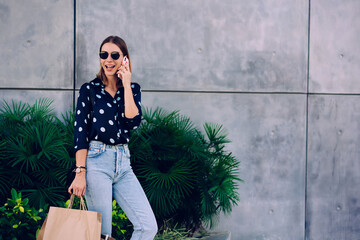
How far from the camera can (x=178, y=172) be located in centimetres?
321

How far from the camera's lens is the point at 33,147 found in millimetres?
3146

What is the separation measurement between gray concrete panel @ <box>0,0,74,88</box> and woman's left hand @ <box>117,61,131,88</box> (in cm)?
182

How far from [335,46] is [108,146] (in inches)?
122

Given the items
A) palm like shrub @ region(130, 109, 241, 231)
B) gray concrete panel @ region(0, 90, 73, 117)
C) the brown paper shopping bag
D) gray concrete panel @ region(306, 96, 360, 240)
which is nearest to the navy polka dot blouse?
the brown paper shopping bag

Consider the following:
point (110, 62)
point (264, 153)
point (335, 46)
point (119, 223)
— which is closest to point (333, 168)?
point (264, 153)

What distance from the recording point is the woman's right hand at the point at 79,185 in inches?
77.4

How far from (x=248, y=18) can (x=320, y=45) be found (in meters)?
0.84

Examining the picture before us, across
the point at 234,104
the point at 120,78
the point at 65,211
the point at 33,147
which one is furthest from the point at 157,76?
the point at 65,211

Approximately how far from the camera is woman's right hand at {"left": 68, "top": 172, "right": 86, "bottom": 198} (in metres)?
1.97

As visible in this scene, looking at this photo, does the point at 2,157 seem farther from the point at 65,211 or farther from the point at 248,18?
the point at 248,18

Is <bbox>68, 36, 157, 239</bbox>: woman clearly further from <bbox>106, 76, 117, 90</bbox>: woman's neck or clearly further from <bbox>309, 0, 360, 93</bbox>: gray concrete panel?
<bbox>309, 0, 360, 93</bbox>: gray concrete panel

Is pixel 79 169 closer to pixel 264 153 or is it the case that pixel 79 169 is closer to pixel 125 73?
pixel 125 73

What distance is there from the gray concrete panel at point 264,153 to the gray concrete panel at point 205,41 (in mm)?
158

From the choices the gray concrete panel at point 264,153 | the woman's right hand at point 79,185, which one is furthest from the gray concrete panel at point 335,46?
the woman's right hand at point 79,185
